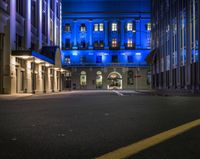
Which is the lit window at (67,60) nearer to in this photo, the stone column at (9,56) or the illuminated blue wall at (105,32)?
the illuminated blue wall at (105,32)

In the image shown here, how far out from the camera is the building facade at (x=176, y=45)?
4056cm

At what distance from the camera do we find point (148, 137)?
6102 mm

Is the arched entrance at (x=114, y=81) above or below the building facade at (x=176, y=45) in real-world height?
below

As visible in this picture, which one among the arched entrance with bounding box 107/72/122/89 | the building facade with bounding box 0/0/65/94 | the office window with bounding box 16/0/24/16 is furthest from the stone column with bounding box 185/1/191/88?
the arched entrance with bounding box 107/72/122/89

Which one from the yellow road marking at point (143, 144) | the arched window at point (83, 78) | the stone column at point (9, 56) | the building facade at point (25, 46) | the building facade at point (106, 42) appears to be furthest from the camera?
the arched window at point (83, 78)

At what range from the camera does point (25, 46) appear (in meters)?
39.4

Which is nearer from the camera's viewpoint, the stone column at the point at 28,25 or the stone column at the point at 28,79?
the stone column at the point at 28,79

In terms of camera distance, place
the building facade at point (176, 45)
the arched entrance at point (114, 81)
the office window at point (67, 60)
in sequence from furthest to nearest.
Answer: the arched entrance at point (114, 81) → the office window at point (67, 60) → the building facade at point (176, 45)

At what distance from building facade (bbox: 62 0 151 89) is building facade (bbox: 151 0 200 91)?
1289cm

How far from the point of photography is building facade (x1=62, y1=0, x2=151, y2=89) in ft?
270

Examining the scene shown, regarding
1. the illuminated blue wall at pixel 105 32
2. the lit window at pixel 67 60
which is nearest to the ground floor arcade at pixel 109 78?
the illuminated blue wall at pixel 105 32

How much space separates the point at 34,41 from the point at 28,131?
38.7 metres

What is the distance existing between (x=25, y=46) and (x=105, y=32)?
150ft

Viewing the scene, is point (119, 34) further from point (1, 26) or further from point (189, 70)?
point (1, 26)
